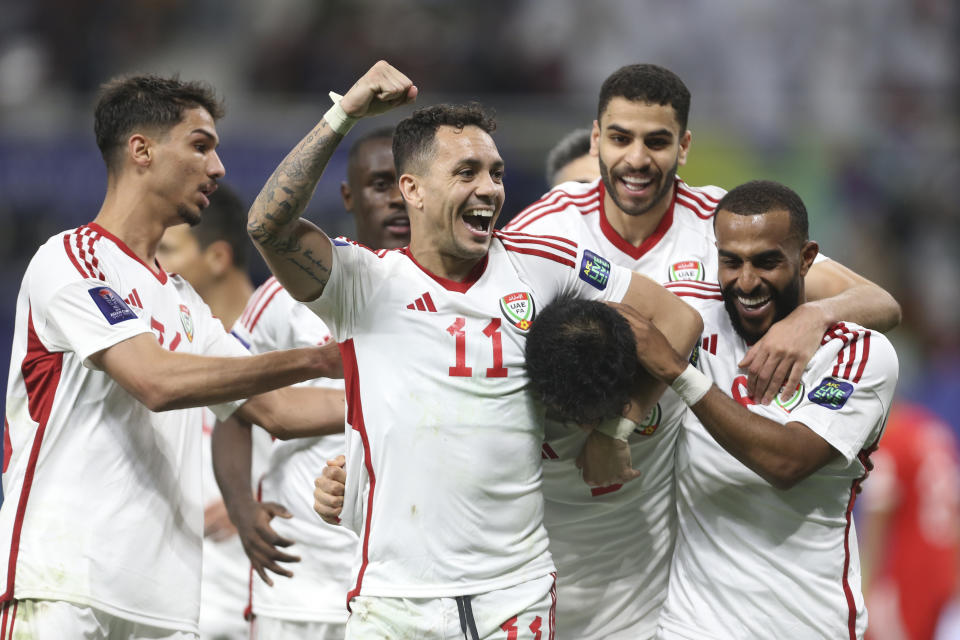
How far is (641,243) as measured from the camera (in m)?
5.19

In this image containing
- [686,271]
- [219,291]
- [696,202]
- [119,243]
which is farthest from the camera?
[219,291]

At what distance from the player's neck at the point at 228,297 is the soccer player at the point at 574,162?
181 cm

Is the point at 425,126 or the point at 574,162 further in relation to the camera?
the point at 574,162

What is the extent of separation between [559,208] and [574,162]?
141 centimetres

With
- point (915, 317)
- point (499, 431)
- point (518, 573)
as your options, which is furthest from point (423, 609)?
point (915, 317)

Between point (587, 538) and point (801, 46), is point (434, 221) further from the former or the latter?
point (801, 46)

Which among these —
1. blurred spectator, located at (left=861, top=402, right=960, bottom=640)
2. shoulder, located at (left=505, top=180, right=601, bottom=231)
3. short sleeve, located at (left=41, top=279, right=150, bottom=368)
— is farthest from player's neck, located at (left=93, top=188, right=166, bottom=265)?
blurred spectator, located at (left=861, top=402, right=960, bottom=640)

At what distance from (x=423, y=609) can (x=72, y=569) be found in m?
1.26

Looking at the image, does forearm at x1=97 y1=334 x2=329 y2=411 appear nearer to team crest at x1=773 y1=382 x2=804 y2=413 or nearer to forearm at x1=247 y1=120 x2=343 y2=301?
forearm at x1=247 y1=120 x2=343 y2=301

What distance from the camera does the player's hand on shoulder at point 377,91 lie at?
3.71m

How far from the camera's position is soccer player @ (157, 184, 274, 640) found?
257 inches

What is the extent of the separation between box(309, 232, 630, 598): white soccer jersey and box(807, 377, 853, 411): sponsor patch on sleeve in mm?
1000

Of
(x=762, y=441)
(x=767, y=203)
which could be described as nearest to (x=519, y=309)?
(x=762, y=441)

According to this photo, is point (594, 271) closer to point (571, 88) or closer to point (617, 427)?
point (617, 427)
